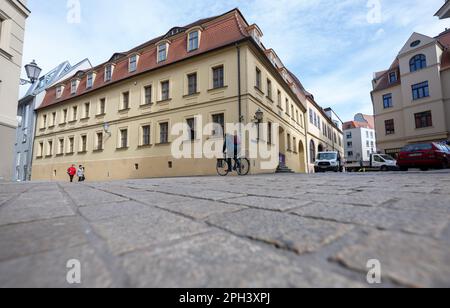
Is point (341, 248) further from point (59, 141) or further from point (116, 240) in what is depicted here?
point (59, 141)

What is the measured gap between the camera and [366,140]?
61.6 meters

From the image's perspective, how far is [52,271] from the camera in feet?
A: 2.46

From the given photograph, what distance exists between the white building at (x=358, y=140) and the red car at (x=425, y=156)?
52.5m

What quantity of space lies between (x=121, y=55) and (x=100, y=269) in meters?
22.1

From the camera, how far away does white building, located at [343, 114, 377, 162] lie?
6000 cm

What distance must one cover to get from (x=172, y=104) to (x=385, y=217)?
1455 centimetres

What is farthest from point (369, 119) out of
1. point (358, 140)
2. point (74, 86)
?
point (74, 86)

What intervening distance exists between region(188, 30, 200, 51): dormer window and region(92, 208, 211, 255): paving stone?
1492 centimetres

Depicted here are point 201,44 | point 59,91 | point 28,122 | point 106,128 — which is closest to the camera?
point 201,44

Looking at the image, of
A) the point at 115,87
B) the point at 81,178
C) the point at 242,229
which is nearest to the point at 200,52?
the point at 115,87

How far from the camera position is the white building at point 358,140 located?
60000 mm

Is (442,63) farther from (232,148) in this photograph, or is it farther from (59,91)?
(59,91)

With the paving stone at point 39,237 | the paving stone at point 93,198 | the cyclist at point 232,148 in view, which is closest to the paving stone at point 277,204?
the paving stone at point 39,237

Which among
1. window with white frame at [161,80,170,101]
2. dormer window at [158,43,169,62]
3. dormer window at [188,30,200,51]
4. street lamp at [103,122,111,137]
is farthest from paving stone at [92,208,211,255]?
street lamp at [103,122,111,137]
